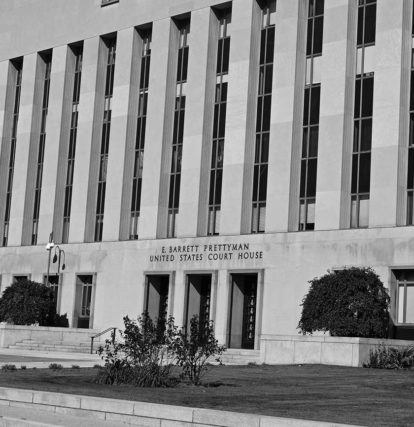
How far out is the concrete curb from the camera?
1311 centimetres

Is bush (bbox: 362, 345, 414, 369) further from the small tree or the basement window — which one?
the basement window

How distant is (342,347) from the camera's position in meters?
29.7

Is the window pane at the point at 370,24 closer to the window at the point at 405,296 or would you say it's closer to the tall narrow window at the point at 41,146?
the window at the point at 405,296

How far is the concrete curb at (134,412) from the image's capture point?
43.0 ft

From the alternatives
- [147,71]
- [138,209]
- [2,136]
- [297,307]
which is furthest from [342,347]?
[2,136]

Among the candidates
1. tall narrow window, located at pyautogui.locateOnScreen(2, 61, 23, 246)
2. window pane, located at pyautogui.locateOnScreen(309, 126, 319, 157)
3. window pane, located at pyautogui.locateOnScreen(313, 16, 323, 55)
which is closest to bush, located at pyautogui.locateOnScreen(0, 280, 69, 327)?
tall narrow window, located at pyautogui.locateOnScreen(2, 61, 23, 246)

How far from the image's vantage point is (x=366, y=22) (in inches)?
1601

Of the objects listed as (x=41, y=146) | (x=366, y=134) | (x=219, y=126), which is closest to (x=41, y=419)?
(x=366, y=134)

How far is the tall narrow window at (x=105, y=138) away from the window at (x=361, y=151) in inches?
642

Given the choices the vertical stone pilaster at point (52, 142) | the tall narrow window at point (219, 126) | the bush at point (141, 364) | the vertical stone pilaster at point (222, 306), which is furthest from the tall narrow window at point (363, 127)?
the bush at point (141, 364)

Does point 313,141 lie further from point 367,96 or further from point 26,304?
point 26,304

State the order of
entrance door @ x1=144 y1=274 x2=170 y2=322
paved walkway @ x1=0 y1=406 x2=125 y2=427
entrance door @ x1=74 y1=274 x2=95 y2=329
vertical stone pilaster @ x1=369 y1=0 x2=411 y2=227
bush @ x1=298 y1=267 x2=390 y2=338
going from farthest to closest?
1. entrance door @ x1=74 y1=274 x2=95 y2=329
2. entrance door @ x1=144 y1=274 x2=170 y2=322
3. vertical stone pilaster @ x1=369 y1=0 x2=411 y2=227
4. bush @ x1=298 y1=267 x2=390 y2=338
5. paved walkway @ x1=0 y1=406 x2=125 y2=427

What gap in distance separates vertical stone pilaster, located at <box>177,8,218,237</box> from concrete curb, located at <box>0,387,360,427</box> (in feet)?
93.8

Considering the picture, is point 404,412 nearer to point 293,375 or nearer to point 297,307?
point 293,375
